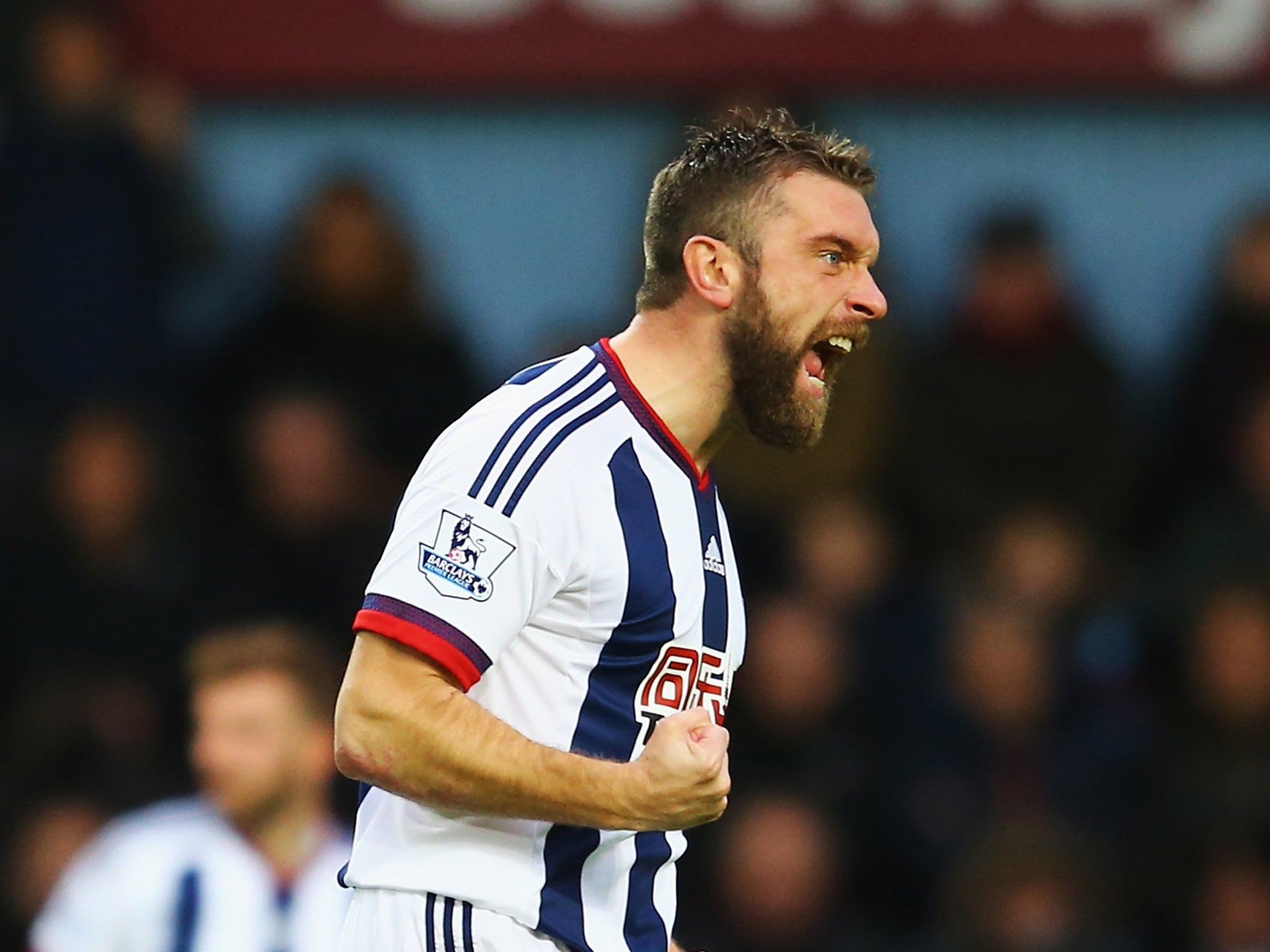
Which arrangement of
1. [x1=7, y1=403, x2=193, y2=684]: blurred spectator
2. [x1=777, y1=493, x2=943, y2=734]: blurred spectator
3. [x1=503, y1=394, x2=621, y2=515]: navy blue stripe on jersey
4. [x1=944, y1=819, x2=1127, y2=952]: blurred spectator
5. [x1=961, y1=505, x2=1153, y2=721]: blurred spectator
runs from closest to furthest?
1. [x1=503, y1=394, x2=621, y2=515]: navy blue stripe on jersey
2. [x1=944, y1=819, x2=1127, y2=952]: blurred spectator
3. [x1=7, y1=403, x2=193, y2=684]: blurred spectator
4. [x1=777, y1=493, x2=943, y2=734]: blurred spectator
5. [x1=961, y1=505, x2=1153, y2=721]: blurred spectator

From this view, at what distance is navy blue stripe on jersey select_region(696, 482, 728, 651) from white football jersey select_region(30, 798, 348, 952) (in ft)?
5.14

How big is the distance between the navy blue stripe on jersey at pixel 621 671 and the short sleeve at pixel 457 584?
0.17 metres

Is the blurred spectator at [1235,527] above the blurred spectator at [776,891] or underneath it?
above

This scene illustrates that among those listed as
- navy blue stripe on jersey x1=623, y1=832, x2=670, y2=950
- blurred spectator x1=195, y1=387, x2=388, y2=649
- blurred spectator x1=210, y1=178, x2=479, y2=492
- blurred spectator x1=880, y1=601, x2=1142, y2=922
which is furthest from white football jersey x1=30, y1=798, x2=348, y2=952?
blurred spectator x1=210, y1=178, x2=479, y2=492

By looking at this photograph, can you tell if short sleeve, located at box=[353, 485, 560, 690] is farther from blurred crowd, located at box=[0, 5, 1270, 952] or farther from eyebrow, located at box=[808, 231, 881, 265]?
blurred crowd, located at box=[0, 5, 1270, 952]

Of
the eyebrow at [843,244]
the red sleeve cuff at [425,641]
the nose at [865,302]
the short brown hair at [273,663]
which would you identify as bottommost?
the short brown hair at [273,663]

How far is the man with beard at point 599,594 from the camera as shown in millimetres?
3008

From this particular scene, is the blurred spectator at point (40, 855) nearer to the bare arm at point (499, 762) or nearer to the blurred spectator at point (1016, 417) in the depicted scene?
the blurred spectator at point (1016, 417)

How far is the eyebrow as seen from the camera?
3367 millimetres

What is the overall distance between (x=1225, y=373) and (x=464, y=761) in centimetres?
548

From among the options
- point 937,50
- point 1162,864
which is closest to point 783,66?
point 937,50

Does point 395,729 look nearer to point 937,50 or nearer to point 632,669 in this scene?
point 632,669

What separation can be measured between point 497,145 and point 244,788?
4.29m

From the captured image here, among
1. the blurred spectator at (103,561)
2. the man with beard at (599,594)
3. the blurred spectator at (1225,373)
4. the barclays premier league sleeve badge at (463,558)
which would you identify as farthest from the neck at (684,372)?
the blurred spectator at (1225,373)
